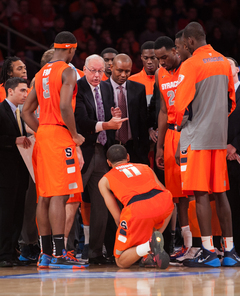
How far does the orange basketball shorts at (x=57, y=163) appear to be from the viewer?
439cm

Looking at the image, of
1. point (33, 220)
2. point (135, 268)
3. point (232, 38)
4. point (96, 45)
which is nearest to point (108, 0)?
point (96, 45)

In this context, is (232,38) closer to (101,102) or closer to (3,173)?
(101,102)

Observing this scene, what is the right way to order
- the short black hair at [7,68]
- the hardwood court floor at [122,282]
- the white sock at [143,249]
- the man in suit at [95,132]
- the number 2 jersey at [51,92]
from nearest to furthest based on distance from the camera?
the hardwood court floor at [122,282]
the white sock at [143,249]
the number 2 jersey at [51,92]
the man in suit at [95,132]
the short black hair at [7,68]

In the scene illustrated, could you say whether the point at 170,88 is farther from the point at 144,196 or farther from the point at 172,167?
the point at 144,196

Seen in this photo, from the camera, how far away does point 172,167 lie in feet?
16.5

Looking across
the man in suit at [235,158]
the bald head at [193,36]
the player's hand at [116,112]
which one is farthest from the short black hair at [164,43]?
the player's hand at [116,112]

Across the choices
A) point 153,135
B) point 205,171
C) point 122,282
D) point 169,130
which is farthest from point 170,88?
point 122,282

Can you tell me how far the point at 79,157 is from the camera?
4707 millimetres

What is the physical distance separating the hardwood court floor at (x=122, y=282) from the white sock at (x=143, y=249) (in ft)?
0.47

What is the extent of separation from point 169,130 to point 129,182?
96cm

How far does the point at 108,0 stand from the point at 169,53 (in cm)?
623

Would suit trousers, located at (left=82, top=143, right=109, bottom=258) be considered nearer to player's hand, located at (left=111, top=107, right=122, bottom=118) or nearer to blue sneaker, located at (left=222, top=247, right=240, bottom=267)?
player's hand, located at (left=111, top=107, right=122, bottom=118)

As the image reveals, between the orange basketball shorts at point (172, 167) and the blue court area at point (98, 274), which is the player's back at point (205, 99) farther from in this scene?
the blue court area at point (98, 274)

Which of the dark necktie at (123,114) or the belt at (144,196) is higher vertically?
the dark necktie at (123,114)
